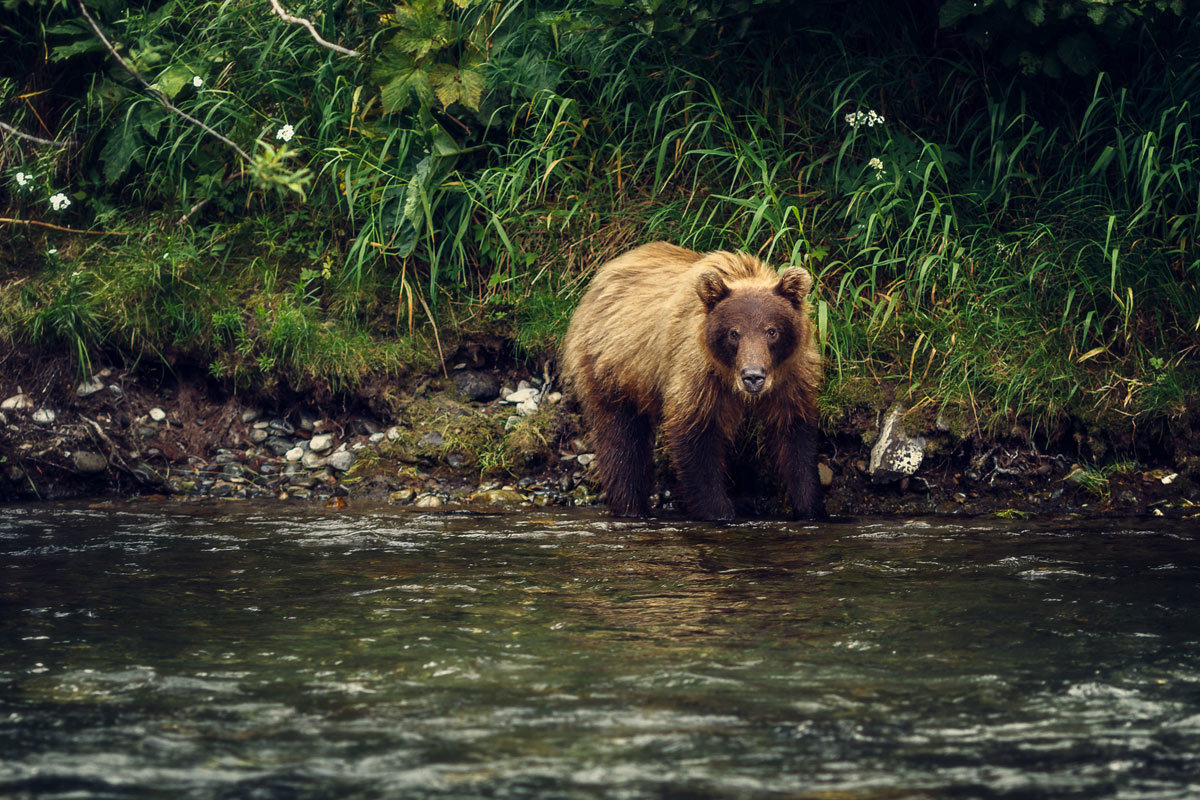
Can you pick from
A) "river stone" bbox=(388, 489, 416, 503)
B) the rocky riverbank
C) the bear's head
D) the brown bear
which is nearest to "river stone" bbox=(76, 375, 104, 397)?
the rocky riverbank

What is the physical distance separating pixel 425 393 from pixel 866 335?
2.56m

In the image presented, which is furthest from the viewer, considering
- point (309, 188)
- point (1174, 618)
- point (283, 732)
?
point (309, 188)

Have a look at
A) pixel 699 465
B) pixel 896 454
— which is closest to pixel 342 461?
pixel 699 465

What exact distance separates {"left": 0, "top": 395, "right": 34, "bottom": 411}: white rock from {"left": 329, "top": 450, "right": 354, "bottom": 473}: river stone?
176cm

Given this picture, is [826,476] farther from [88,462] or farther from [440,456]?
[88,462]

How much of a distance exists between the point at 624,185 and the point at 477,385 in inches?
57.7

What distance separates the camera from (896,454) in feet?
21.5

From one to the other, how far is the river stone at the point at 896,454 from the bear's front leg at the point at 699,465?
0.81 meters

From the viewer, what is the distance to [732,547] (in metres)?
5.65

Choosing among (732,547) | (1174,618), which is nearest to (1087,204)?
(732,547)

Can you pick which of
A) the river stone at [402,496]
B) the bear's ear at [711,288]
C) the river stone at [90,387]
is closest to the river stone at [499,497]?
the river stone at [402,496]

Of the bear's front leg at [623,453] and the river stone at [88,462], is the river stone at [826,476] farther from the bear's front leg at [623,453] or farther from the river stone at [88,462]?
the river stone at [88,462]

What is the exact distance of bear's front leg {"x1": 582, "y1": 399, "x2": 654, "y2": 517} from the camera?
22.1 feet

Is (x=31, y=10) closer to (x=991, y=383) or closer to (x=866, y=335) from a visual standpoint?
(x=866, y=335)
